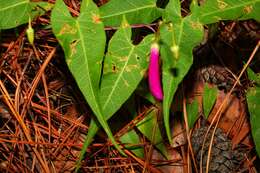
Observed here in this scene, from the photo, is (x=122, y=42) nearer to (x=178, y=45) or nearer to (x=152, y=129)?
(x=178, y=45)

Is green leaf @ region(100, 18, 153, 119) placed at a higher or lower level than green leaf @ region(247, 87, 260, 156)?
higher

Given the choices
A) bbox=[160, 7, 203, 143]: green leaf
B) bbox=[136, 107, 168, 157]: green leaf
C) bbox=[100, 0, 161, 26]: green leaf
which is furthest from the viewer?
bbox=[136, 107, 168, 157]: green leaf

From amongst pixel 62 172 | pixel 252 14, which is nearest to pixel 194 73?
pixel 252 14

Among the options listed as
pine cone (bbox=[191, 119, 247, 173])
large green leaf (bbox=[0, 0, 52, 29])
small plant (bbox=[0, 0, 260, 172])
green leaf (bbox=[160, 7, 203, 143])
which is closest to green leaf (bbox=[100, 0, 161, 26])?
small plant (bbox=[0, 0, 260, 172])

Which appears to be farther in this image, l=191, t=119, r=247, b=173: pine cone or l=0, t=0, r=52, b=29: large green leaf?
l=191, t=119, r=247, b=173: pine cone

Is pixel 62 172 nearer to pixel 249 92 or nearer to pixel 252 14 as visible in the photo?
pixel 249 92

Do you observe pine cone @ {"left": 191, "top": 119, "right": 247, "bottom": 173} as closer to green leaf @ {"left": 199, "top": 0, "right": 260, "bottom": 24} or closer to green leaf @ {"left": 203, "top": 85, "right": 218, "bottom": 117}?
green leaf @ {"left": 203, "top": 85, "right": 218, "bottom": 117}

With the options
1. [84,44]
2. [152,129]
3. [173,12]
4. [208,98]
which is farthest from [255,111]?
[84,44]
